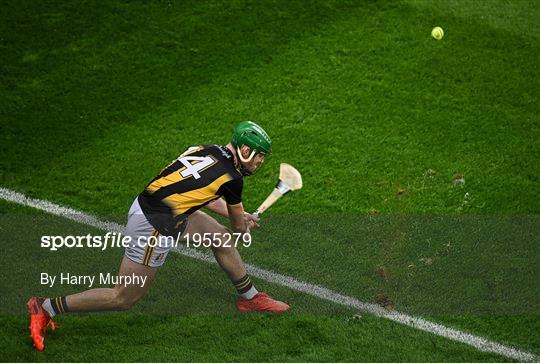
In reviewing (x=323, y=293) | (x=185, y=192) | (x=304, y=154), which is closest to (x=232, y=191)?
(x=185, y=192)

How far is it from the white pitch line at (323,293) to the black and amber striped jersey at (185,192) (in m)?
1.26

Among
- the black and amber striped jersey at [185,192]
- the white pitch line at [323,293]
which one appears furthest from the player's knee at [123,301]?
the white pitch line at [323,293]

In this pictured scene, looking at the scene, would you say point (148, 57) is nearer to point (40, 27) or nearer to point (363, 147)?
point (40, 27)

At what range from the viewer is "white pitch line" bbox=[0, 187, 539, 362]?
25.7 ft

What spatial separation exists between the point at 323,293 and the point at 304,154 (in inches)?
78.0

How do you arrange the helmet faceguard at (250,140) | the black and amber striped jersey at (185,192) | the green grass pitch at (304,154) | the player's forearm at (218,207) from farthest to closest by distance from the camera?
the player's forearm at (218,207), the green grass pitch at (304,154), the helmet faceguard at (250,140), the black and amber striped jersey at (185,192)

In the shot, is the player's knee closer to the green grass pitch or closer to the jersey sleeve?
the green grass pitch

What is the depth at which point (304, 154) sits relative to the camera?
9945 mm

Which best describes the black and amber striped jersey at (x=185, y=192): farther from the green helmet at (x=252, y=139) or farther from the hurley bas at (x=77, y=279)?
the hurley bas at (x=77, y=279)

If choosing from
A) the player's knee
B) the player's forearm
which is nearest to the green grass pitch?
the player's knee

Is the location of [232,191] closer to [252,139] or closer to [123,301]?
[252,139]

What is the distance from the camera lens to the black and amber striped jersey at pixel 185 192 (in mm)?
7586

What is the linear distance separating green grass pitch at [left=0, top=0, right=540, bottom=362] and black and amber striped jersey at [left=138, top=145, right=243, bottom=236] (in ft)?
3.21

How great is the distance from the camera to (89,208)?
926 centimetres
